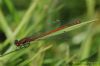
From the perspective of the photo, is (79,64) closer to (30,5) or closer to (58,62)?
(58,62)

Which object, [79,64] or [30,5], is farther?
[30,5]

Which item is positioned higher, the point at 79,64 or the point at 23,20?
the point at 23,20

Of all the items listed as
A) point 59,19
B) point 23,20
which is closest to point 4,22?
point 23,20

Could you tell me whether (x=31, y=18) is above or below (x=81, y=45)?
above

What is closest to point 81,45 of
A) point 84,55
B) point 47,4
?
point 84,55

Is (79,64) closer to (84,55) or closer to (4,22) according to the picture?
(84,55)

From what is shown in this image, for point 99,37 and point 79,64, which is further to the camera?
point 99,37
